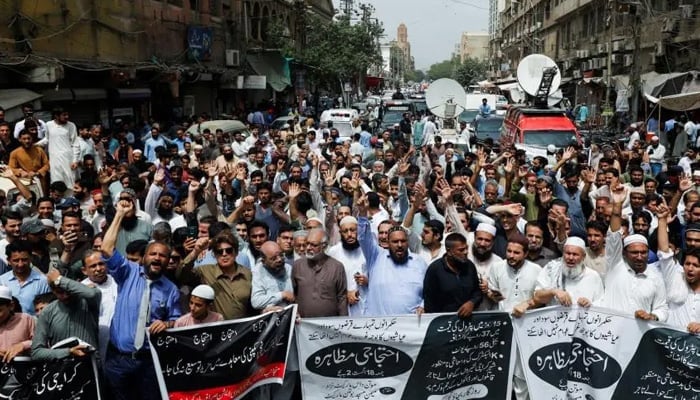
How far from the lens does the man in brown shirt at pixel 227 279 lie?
534 centimetres

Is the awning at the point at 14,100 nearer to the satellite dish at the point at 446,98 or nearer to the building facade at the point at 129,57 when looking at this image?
the building facade at the point at 129,57

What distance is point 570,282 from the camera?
542 centimetres

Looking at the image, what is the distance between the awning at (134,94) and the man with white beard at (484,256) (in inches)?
663

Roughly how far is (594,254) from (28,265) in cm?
453

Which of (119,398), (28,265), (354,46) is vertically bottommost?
(119,398)

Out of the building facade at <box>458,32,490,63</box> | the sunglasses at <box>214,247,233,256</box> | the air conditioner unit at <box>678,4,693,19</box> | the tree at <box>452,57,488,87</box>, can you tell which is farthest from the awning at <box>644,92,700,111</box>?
the building facade at <box>458,32,490,63</box>

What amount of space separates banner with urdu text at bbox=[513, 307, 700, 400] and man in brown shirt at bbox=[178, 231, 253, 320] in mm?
2115

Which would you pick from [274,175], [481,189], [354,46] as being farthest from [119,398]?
[354,46]

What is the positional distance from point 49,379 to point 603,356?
157 inches

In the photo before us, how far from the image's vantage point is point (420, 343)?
5.46 meters

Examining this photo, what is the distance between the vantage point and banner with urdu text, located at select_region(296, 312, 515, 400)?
544 cm

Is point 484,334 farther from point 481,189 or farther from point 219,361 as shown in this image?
point 481,189

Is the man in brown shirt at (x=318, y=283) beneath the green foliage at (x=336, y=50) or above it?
beneath

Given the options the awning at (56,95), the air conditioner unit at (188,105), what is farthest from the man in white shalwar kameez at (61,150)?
the air conditioner unit at (188,105)
